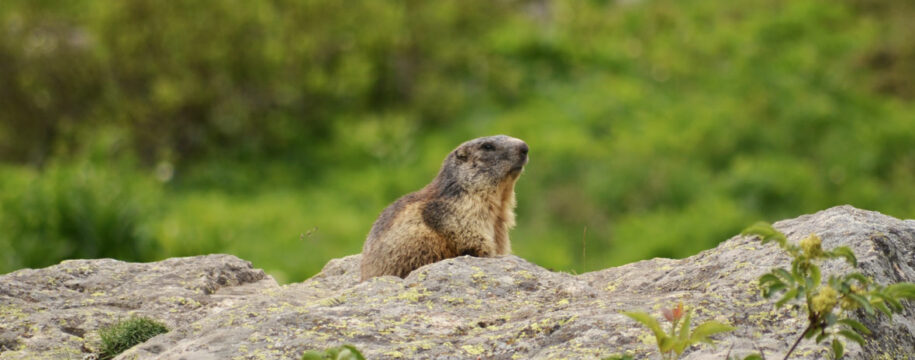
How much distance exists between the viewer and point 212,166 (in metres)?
15.9

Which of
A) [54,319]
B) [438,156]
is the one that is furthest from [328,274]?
[438,156]

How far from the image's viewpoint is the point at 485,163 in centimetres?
679

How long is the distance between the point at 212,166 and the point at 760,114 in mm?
Result: 8523

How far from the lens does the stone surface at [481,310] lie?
12.7 feet

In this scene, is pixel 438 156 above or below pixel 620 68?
below

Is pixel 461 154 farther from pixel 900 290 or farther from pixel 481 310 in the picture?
pixel 900 290

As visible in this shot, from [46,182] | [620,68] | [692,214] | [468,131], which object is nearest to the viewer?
[46,182]

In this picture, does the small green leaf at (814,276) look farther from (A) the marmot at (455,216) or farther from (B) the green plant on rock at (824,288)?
(A) the marmot at (455,216)

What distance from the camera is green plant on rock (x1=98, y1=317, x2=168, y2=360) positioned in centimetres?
463

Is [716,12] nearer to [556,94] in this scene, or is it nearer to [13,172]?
[556,94]

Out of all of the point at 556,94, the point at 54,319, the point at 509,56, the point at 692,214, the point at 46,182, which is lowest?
the point at 54,319

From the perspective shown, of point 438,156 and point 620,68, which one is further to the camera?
point 620,68

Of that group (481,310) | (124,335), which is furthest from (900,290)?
(124,335)

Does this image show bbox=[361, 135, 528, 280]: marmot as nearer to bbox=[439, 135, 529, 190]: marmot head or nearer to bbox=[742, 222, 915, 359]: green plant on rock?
bbox=[439, 135, 529, 190]: marmot head
